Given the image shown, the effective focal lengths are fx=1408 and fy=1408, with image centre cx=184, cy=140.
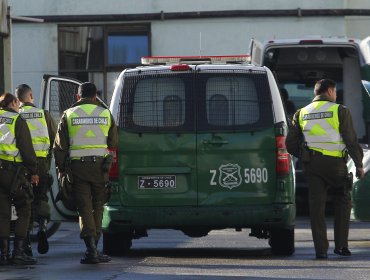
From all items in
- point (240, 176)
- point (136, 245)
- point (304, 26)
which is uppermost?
point (304, 26)

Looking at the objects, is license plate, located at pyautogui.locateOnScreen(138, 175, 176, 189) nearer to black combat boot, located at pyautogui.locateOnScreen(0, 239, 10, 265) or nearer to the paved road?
the paved road

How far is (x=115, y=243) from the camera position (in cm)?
1395

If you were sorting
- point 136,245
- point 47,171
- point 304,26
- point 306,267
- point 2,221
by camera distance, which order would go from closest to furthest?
point 306,267 < point 2,221 < point 47,171 < point 136,245 < point 304,26

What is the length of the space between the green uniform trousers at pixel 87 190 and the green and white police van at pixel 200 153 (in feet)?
0.88

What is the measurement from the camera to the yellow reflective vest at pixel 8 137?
1320 centimetres

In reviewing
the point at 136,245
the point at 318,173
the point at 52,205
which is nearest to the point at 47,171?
the point at 52,205

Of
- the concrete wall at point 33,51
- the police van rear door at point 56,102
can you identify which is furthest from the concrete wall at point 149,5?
the police van rear door at point 56,102

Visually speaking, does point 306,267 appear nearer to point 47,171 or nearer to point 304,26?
point 47,171

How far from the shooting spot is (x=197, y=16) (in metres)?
28.9

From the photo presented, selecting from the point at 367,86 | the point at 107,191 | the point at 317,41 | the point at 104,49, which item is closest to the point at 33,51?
the point at 104,49

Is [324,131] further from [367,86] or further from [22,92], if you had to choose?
[367,86]

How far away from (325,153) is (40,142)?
9.98 feet

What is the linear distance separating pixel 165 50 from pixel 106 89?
4.81 ft

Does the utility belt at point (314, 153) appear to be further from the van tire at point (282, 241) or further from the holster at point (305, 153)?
the van tire at point (282, 241)
